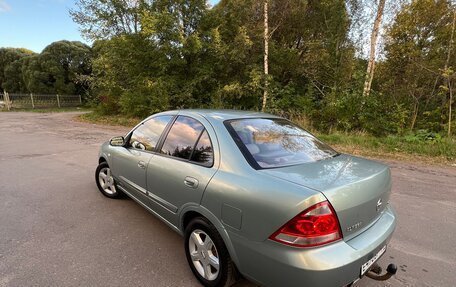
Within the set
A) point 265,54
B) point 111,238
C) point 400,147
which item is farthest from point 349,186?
point 265,54

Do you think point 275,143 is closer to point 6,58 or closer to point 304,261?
point 304,261

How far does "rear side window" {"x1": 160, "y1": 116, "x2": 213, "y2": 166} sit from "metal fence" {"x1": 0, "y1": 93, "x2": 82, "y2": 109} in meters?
30.3

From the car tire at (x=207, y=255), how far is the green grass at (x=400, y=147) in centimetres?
660

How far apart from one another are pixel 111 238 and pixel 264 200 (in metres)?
2.18

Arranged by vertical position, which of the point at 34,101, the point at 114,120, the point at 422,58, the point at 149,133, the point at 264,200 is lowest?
the point at 34,101

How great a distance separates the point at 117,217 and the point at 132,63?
12915 mm

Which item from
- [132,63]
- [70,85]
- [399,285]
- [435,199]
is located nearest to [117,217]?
[399,285]

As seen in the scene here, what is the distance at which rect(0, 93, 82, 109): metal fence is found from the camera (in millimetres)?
26641

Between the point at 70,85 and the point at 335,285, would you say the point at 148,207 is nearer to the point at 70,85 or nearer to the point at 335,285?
the point at 335,285

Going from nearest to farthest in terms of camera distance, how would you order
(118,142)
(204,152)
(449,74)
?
(204,152)
(118,142)
(449,74)

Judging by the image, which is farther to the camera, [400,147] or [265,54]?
[265,54]

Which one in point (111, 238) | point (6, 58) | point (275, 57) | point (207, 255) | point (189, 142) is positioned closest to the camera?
point (207, 255)

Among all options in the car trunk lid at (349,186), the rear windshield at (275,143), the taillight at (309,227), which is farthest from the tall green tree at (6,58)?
the taillight at (309,227)

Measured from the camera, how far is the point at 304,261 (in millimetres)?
1772
